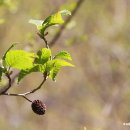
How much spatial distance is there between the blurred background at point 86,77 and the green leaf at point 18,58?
2.48 m

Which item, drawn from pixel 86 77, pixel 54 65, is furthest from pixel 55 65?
pixel 86 77

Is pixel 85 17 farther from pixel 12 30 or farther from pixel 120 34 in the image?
pixel 12 30

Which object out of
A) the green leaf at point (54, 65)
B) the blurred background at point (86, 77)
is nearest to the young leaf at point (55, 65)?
the green leaf at point (54, 65)

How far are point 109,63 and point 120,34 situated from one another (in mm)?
603

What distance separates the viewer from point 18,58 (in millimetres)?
1244

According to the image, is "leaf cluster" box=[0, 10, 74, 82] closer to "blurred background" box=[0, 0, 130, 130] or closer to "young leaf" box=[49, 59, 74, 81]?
"young leaf" box=[49, 59, 74, 81]

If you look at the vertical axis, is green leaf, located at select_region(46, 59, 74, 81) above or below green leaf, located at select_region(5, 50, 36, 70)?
below

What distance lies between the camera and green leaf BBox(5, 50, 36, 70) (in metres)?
1.24

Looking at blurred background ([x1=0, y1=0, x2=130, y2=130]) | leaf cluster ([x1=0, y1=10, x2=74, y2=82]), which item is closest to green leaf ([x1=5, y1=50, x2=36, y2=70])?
leaf cluster ([x1=0, y1=10, x2=74, y2=82])

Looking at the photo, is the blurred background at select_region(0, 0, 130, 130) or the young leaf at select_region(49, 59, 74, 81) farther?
the blurred background at select_region(0, 0, 130, 130)

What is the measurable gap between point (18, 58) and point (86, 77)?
4875 mm

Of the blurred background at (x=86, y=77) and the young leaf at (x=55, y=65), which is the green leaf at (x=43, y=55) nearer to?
the young leaf at (x=55, y=65)

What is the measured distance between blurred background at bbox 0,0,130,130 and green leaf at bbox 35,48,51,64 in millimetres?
2478

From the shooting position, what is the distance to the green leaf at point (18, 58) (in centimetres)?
124
